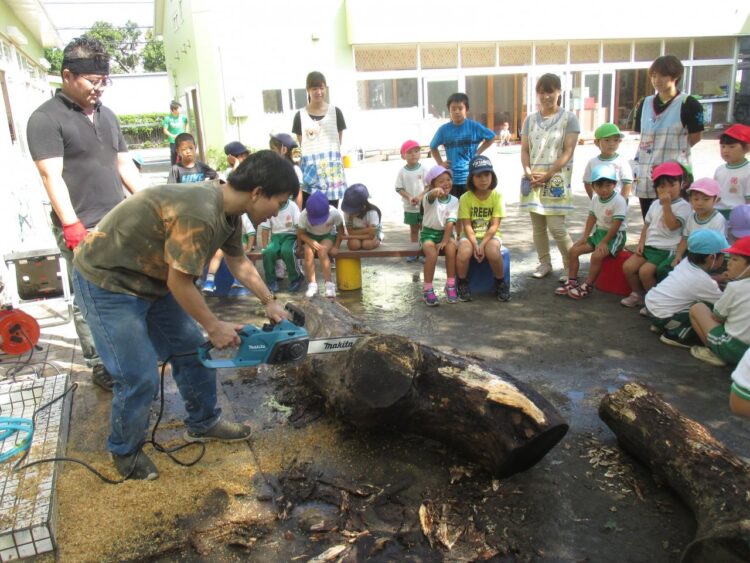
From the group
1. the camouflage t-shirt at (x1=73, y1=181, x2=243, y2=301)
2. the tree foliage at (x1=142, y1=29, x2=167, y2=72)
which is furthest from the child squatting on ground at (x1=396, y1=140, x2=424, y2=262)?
the tree foliage at (x1=142, y1=29, x2=167, y2=72)

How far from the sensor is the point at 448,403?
300cm

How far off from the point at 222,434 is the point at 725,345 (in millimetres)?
3391

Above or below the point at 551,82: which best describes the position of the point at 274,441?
below

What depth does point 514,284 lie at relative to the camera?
620cm

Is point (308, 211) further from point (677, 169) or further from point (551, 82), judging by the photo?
point (677, 169)

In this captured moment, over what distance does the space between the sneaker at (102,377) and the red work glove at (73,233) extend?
1.03 m

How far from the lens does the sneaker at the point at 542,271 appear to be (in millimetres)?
6320

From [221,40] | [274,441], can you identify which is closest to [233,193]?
[274,441]

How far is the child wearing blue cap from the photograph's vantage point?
14.4 ft

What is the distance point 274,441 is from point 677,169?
4053 mm

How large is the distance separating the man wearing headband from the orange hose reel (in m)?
0.85

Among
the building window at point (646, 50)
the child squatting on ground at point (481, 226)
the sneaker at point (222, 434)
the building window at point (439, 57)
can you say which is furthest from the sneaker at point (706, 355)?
the building window at point (646, 50)

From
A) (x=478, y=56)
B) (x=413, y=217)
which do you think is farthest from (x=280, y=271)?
(x=478, y=56)

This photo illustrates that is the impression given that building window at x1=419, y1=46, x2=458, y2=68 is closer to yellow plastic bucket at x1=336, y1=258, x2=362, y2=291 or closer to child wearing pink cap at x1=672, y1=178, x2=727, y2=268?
yellow plastic bucket at x1=336, y1=258, x2=362, y2=291
